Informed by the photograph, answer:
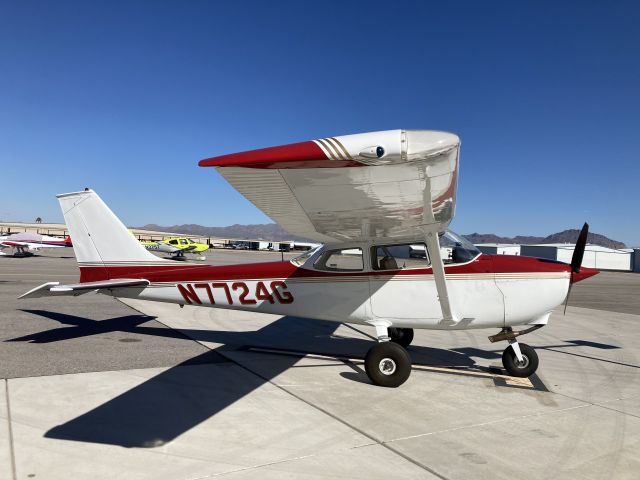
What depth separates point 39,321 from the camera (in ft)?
30.5

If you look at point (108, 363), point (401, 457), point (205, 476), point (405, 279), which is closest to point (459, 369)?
point (405, 279)

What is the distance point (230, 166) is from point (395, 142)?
1136mm

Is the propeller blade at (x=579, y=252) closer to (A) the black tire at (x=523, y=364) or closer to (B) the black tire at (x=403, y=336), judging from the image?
(A) the black tire at (x=523, y=364)

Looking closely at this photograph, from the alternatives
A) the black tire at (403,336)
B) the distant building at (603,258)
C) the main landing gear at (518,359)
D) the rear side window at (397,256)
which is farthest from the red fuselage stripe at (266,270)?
the distant building at (603,258)

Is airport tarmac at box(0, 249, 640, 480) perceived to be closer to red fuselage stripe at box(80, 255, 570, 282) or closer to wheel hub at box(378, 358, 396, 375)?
→ wheel hub at box(378, 358, 396, 375)

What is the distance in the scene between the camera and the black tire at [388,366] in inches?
223

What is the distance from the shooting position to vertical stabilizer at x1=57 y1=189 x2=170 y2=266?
7613 mm

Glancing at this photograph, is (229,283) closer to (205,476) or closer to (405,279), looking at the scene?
(405,279)

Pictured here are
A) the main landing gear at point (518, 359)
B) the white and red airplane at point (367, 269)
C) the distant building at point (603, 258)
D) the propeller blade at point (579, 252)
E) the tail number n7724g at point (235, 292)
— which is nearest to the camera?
the white and red airplane at point (367, 269)

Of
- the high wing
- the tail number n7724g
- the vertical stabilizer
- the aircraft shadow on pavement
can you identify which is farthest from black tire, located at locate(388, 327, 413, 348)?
the vertical stabilizer

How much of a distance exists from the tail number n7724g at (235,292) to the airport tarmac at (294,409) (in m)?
0.91

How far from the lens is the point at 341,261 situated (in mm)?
6602

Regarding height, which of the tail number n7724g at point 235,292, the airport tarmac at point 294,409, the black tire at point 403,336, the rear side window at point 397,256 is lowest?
the airport tarmac at point 294,409

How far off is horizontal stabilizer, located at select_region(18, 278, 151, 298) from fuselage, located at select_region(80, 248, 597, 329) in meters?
0.54
